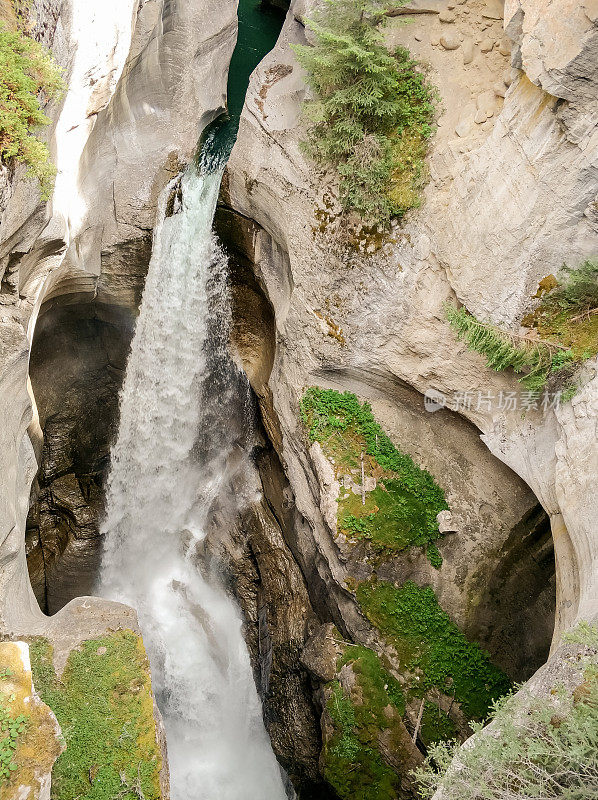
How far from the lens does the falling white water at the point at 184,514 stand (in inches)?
445

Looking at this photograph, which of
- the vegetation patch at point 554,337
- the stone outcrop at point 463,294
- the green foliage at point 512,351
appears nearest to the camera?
the stone outcrop at point 463,294

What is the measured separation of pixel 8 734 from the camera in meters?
6.22

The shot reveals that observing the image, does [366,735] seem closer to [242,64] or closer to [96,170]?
[96,170]

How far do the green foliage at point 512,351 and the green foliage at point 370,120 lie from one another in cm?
243

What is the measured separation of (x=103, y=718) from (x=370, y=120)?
33.2ft

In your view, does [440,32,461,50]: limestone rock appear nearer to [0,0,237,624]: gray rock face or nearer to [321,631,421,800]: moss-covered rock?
[0,0,237,624]: gray rock face

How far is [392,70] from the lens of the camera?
9.98 meters

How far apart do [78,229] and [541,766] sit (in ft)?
36.3

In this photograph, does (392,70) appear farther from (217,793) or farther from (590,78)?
(217,793)

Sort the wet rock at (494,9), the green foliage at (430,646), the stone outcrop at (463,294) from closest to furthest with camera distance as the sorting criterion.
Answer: the stone outcrop at (463,294), the green foliage at (430,646), the wet rock at (494,9)

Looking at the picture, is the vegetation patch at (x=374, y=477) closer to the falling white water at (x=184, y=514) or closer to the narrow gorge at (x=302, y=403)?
the narrow gorge at (x=302, y=403)

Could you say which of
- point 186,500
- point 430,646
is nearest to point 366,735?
point 430,646

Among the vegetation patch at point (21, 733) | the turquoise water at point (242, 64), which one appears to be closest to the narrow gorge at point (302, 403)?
the vegetation patch at point (21, 733)

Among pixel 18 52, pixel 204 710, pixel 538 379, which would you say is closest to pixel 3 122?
pixel 18 52
